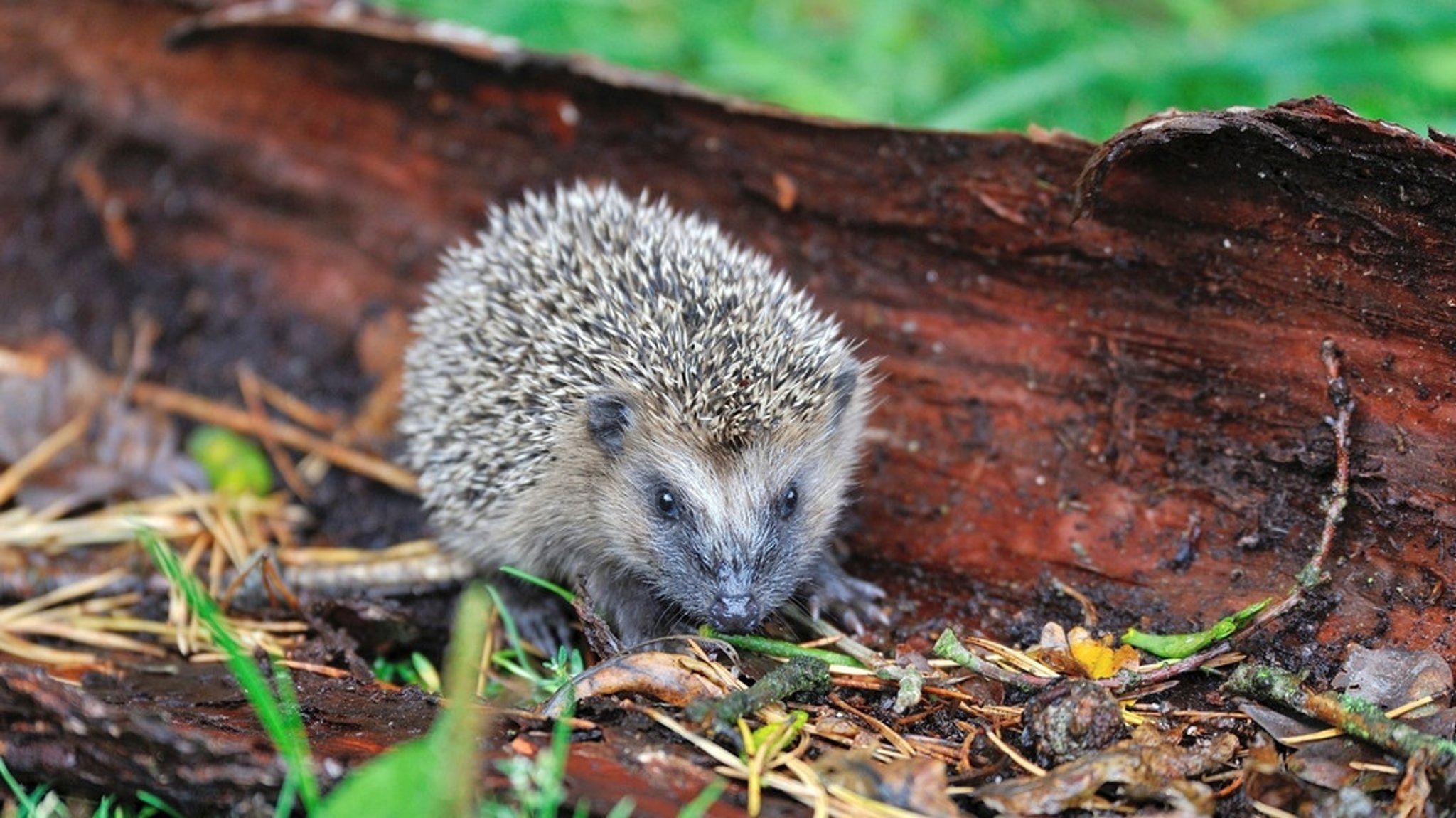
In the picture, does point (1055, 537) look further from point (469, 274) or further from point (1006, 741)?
point (469, 274)

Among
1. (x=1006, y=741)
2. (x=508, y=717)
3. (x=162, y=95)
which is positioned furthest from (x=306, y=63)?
(x=1006, y=741)

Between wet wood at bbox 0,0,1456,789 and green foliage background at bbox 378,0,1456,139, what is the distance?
1008 millimetres

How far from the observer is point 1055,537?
4176 mm

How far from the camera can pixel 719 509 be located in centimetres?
399

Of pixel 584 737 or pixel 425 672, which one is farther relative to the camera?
pixel 425 672

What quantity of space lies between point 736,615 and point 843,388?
91 centimetres

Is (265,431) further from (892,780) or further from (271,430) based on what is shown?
(892,780)

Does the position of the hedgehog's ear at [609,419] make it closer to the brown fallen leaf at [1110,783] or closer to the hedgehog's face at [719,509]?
the hedgehog's face at [719,509]

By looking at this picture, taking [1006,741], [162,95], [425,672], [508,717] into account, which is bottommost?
[425,672]

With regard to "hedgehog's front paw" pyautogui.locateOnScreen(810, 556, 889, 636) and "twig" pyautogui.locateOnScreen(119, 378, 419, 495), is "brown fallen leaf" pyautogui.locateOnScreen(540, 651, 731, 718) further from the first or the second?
"twig" pyautogui.locateOnScreen(119, 378, 419, 495)

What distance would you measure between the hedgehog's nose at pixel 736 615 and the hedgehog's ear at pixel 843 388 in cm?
78

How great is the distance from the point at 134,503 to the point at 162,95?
6.45 feet

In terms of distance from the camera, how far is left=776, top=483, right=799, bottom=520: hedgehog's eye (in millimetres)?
4098

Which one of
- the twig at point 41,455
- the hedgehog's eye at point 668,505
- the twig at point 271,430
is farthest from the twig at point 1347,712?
the twig at point 41,455
